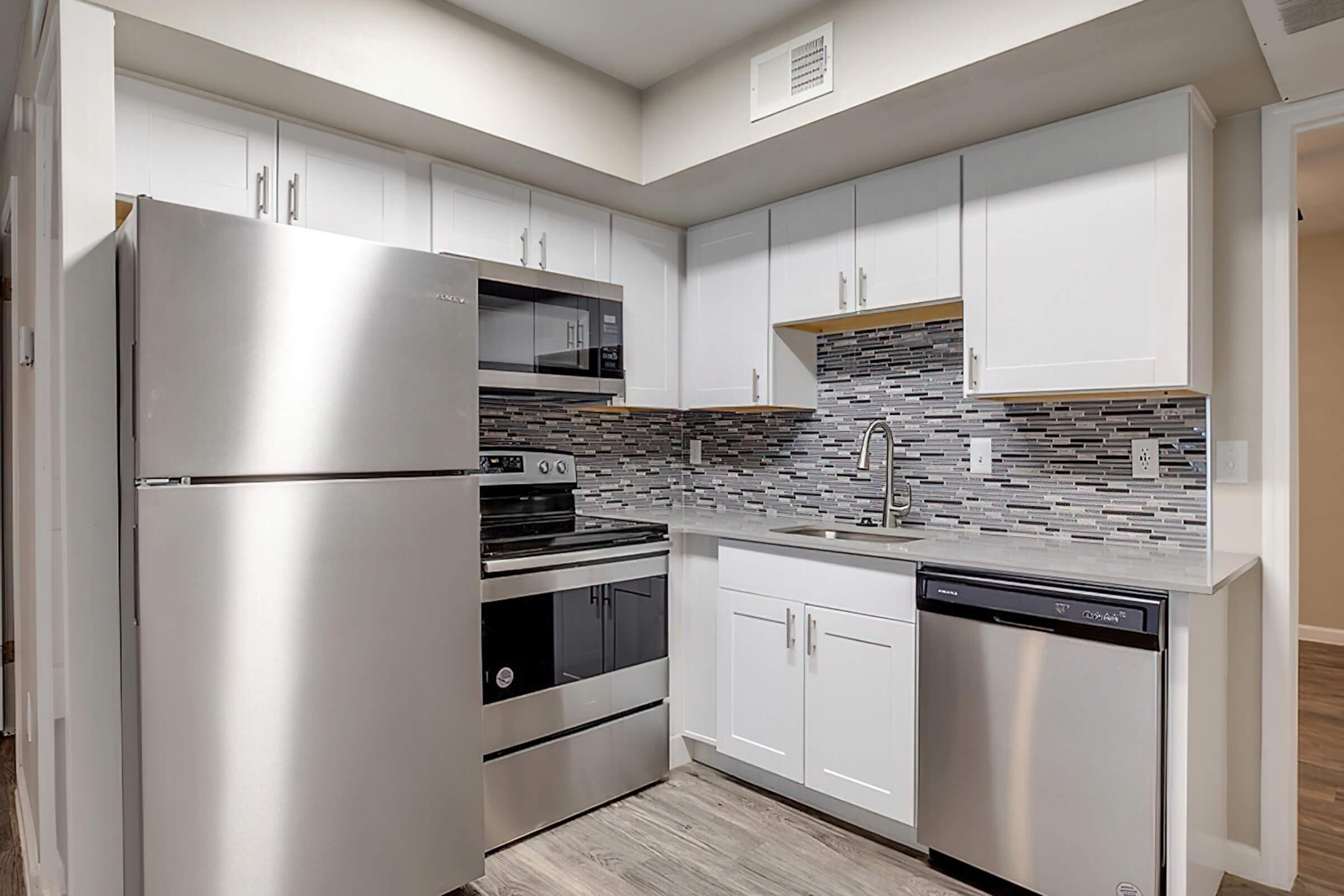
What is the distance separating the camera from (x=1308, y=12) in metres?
1.70

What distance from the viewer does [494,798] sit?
2.34m

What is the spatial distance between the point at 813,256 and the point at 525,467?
1305 millimetres

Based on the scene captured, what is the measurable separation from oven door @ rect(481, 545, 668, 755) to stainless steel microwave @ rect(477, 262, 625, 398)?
2.10 ft

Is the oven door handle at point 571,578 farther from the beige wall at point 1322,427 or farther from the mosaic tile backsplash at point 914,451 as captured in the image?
the beige wall at point 1322,427

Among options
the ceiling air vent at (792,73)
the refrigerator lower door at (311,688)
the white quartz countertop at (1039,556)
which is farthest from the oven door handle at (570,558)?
the ceiling air vent at (792,73)

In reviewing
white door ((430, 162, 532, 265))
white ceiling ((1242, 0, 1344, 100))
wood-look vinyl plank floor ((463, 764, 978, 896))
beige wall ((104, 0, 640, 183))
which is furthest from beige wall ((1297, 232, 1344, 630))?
white door ((430, 162, 532, 265))

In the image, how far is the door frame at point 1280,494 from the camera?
2.16 m

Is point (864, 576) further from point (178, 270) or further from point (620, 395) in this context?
point (178, 270)

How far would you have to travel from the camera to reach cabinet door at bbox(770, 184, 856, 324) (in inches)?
111

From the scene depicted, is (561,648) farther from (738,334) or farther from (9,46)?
(9,46)

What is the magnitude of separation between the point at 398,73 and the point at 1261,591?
2.78 meters

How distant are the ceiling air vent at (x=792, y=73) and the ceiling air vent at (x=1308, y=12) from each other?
3.41ft

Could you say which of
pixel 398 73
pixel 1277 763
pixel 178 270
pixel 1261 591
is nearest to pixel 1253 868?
pixel 1277 763

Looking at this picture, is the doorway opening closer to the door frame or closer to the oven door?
the door frame
